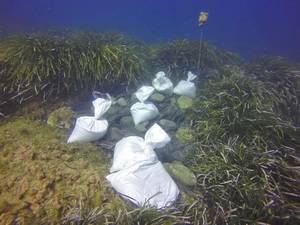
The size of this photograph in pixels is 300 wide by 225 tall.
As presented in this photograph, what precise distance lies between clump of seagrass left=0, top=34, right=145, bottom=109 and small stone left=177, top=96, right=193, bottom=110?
1.02 meters

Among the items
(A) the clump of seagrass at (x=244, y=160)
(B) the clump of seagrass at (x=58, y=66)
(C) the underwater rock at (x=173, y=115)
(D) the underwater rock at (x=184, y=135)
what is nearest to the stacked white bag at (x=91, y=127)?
(B) the clump of seagrass at (x=58, y=66)

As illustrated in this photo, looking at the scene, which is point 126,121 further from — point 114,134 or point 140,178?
point 140,178

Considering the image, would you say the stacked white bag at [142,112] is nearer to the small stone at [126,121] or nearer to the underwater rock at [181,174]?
the small stone at [126,121]

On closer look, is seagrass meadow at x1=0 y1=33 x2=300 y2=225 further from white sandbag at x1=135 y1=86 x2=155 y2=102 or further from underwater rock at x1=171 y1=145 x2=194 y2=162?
white sandbag at x1=135 y1=86 x2=155 y2=102

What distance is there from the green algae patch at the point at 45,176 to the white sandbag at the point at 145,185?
0.15 metres

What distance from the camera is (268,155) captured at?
3.55 metres

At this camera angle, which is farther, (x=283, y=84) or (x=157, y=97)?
(x=283, y=84)

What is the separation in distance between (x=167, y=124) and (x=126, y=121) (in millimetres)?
713

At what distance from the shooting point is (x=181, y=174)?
376 cm

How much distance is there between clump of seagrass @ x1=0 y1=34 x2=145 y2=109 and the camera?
4.60m

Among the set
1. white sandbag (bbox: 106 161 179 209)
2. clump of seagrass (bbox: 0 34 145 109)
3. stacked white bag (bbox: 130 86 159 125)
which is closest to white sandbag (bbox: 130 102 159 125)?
stacked white bag (bbox: 130 86 159 125)

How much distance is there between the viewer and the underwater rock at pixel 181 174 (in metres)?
3.69

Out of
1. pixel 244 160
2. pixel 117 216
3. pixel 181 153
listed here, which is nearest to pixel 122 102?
pixel 181 153

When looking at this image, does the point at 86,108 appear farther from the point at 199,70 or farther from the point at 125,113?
the point at 199,70
